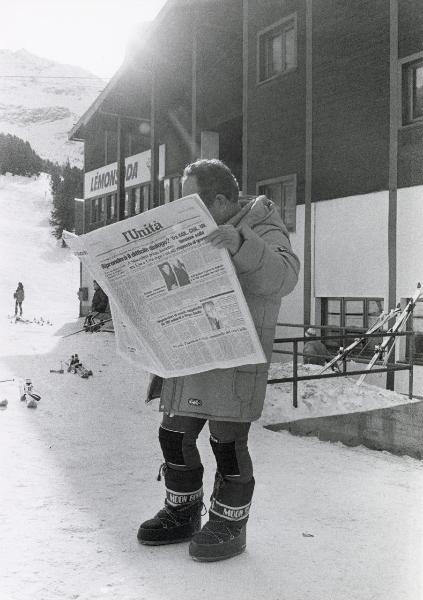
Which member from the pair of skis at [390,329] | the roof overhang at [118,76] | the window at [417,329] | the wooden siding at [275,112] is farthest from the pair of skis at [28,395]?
the roof overhang at [118,76]

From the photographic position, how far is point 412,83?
30.8ft

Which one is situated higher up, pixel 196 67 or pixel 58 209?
pixel 58 209

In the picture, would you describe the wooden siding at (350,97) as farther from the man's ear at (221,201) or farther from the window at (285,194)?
the man's ear at (221,201)

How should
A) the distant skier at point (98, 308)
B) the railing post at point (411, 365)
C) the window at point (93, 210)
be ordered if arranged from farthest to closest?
the window at point (93, 210) < the distant skier at point (98, 308) < the railing post at point (411, 365)

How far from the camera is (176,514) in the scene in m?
2.94

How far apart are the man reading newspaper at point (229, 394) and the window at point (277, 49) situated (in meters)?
9.63

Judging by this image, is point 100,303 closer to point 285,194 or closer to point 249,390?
point 285,194

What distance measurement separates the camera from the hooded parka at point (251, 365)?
2.60 m

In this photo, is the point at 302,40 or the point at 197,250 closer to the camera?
the point at 197,250

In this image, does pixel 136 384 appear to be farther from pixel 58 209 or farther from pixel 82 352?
pixel 58 209

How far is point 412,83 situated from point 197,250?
27.0ft

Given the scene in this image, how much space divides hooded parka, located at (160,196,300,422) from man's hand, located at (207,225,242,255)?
6.8 inches

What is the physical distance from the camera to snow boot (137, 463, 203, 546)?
2893 millimetres

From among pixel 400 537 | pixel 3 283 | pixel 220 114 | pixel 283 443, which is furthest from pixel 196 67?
pixel 3 283
